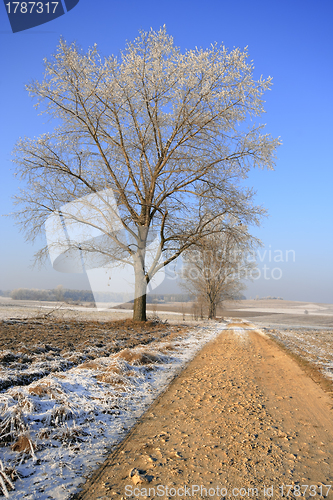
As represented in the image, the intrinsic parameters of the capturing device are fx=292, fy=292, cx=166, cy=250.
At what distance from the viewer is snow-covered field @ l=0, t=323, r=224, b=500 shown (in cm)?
206

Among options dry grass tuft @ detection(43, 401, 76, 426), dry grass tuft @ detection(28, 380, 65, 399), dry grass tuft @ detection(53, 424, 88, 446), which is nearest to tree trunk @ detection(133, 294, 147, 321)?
dry grass tuft @ detection(28, 380, 65, 399)

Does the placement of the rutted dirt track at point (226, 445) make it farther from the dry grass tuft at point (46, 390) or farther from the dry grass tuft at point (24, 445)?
the dry grass tuft at point (46, 390)

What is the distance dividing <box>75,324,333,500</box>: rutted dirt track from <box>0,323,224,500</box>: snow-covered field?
19cm

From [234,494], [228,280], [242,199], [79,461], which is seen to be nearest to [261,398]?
[234,494]

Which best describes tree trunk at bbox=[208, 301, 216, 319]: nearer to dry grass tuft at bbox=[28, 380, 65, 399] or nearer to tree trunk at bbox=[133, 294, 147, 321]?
tree trunk at bbox=[133, 294, 147, 321]

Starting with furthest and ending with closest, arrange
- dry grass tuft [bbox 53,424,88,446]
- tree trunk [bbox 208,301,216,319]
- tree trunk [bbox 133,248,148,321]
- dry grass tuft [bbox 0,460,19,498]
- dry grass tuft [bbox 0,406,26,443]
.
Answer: tree trunk [bbox 208,301,216,319] → tree trunk [bbox 133,248,148,321] → dry grass tuft [bbox 53,424,88,446] → dry grass tuft [bbox 0,406,26,443] → dry grass tuft [bbox 0,460,19,498]

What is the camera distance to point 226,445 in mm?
2621

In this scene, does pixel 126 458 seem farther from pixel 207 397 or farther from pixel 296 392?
pixel 296 392

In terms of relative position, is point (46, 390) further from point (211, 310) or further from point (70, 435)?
point (211, 310)

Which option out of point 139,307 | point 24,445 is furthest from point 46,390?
point 139,307

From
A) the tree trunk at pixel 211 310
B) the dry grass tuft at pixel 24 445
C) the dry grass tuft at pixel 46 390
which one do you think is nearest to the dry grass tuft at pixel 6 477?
the dry grass tuft at pixel 24 445

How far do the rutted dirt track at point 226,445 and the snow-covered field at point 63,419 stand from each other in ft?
0.62

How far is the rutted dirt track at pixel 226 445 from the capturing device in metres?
2.03

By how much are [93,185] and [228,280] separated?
25.0 metres
